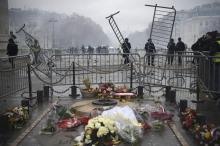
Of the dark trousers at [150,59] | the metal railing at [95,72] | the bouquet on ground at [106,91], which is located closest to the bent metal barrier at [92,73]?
the metal railing at [95,72]

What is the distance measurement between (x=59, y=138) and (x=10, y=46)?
17.6 metres

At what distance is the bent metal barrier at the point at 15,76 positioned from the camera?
12727mm

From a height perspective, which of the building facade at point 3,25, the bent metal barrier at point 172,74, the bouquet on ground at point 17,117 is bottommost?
the bouquet on ground at point 17,117

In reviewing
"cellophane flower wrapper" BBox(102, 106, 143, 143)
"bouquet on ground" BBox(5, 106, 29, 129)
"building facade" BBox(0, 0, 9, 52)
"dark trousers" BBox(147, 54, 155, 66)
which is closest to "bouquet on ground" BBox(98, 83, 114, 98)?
"bouquet on ground" BBox(5, 106, 29, 129)

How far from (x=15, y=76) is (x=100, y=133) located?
23.7ft

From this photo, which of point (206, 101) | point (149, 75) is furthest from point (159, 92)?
point (206, 101)

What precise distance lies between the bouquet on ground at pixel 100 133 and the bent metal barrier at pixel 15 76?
17.9 ft

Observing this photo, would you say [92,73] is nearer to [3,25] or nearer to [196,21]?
[3,25]

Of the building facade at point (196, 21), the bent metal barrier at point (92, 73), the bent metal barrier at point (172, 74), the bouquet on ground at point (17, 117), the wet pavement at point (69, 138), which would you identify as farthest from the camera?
the building facade at point (196, 21)

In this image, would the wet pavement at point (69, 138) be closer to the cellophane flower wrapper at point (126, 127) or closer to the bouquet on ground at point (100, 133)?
the cellophane flower wrapper at point (126, 127)

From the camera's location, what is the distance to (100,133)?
24.5 ft

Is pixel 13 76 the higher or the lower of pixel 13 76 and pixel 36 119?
the higher

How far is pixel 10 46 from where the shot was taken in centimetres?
2480

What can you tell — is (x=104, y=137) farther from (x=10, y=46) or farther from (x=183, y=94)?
(x=10, y=46)
